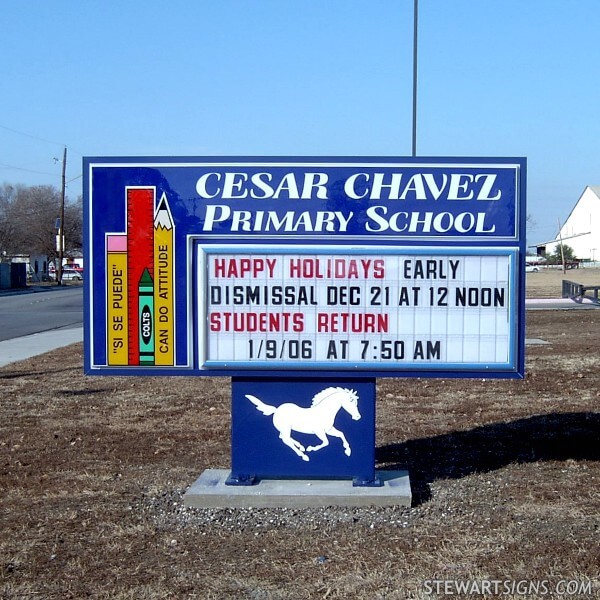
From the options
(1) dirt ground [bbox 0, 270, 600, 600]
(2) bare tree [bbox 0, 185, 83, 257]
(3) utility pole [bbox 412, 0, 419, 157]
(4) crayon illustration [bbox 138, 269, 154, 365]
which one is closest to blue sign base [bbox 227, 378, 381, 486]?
(1) dirt ground [bbox 0, 270, 600, 600]

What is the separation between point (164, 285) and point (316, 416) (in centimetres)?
155

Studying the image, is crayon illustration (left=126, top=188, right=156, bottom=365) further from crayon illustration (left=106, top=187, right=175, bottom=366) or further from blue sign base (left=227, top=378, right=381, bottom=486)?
blue sign base (left=227, top=378, right=381, bottom=486)

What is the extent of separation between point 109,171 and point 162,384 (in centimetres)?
639

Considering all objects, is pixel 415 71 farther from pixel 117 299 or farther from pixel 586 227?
pixel 586 227

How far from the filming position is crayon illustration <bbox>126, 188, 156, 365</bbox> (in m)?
6.87

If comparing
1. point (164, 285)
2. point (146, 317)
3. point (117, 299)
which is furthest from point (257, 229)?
point (117, 299)

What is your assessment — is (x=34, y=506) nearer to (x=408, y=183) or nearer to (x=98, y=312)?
(x=98, y=312)

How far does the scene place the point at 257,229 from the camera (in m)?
6.87

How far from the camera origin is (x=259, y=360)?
6848 millimetres

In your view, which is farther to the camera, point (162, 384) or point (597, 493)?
point (162, 384)

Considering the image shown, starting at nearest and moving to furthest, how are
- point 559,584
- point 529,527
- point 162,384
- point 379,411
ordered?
1. point 559,584
2. point 529,527
3. point 379,411
4. point 162,384

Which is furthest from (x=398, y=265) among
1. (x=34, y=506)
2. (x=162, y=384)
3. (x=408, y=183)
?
(x=162, y=384)

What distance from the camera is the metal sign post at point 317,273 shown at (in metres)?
6.79

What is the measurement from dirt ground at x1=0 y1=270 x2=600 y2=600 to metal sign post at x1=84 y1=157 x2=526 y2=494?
0.87 m
